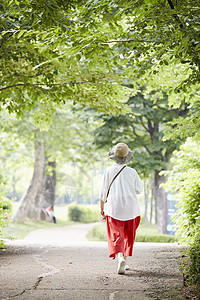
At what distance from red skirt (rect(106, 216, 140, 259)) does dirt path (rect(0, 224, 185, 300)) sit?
311 mm

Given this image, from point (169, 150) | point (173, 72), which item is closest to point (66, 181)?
point (169, 150)

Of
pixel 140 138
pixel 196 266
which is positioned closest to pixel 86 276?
pixel 196 266

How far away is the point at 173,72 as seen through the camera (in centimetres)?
1069

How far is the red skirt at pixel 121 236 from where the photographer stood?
6602mm

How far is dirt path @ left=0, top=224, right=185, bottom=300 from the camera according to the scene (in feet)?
16.5

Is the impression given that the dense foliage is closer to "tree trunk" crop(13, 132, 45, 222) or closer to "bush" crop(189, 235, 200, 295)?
"bush" crop(189, 235, 200, 295)

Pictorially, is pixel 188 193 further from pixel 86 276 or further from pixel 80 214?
pixel 80 214

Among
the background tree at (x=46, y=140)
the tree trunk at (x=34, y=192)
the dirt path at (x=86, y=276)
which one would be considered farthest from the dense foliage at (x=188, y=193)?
the tree trunk at (x=34, y=192)

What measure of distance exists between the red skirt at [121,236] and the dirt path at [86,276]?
311 millimetres

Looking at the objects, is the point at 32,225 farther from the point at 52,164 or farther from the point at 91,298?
the point at 91,298

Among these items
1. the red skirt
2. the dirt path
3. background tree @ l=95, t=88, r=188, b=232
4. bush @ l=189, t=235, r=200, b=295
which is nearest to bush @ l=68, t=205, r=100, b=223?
background tree @ l=95, t=88, r=188, b=232

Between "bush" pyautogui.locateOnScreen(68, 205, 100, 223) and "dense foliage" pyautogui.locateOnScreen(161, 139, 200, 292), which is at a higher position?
"dense foliage" pyautogui.locateOnScreen(161, 139, 200, 292)

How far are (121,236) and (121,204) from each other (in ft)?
1.56

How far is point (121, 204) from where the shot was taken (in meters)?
6.71
